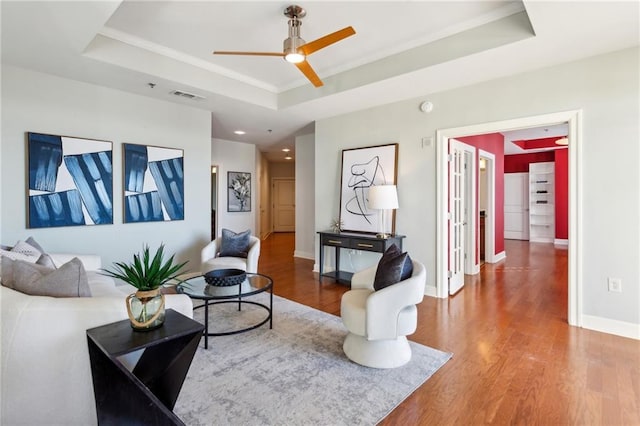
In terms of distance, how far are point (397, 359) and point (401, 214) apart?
237 centimetres

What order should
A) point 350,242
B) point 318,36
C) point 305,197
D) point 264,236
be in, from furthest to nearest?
point 264,236, point 305,197, point 350,242, point 318,36

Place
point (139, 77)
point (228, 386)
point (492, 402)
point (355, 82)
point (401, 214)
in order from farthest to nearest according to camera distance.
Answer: point (401, 214) → point (355, 82) → point (139, 77) → point (228, 386) → point (492, 402)

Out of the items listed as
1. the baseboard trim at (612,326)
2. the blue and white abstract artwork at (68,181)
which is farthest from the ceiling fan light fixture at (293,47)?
the baseboard trim at (612,326)

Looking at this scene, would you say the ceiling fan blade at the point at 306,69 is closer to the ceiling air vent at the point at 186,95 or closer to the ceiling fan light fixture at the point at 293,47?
the ceiling fan light fixture at the point at 293,47

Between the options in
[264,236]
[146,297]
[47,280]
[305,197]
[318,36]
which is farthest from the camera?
[264,236]

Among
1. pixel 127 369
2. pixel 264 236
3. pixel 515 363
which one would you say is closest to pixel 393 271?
pixel 515 363

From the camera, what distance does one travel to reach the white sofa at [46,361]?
1.43 m

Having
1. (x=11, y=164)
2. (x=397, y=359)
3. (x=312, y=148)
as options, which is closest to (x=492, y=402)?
(x=397, y=359)

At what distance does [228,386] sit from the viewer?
2.13 meters

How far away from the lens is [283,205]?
1184cm

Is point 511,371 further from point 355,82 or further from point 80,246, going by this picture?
point 80,246

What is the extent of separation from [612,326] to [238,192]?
6601 millimetres

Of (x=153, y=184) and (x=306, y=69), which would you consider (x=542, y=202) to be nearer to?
(x=306, y=69)

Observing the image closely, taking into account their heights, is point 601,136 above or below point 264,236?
above
